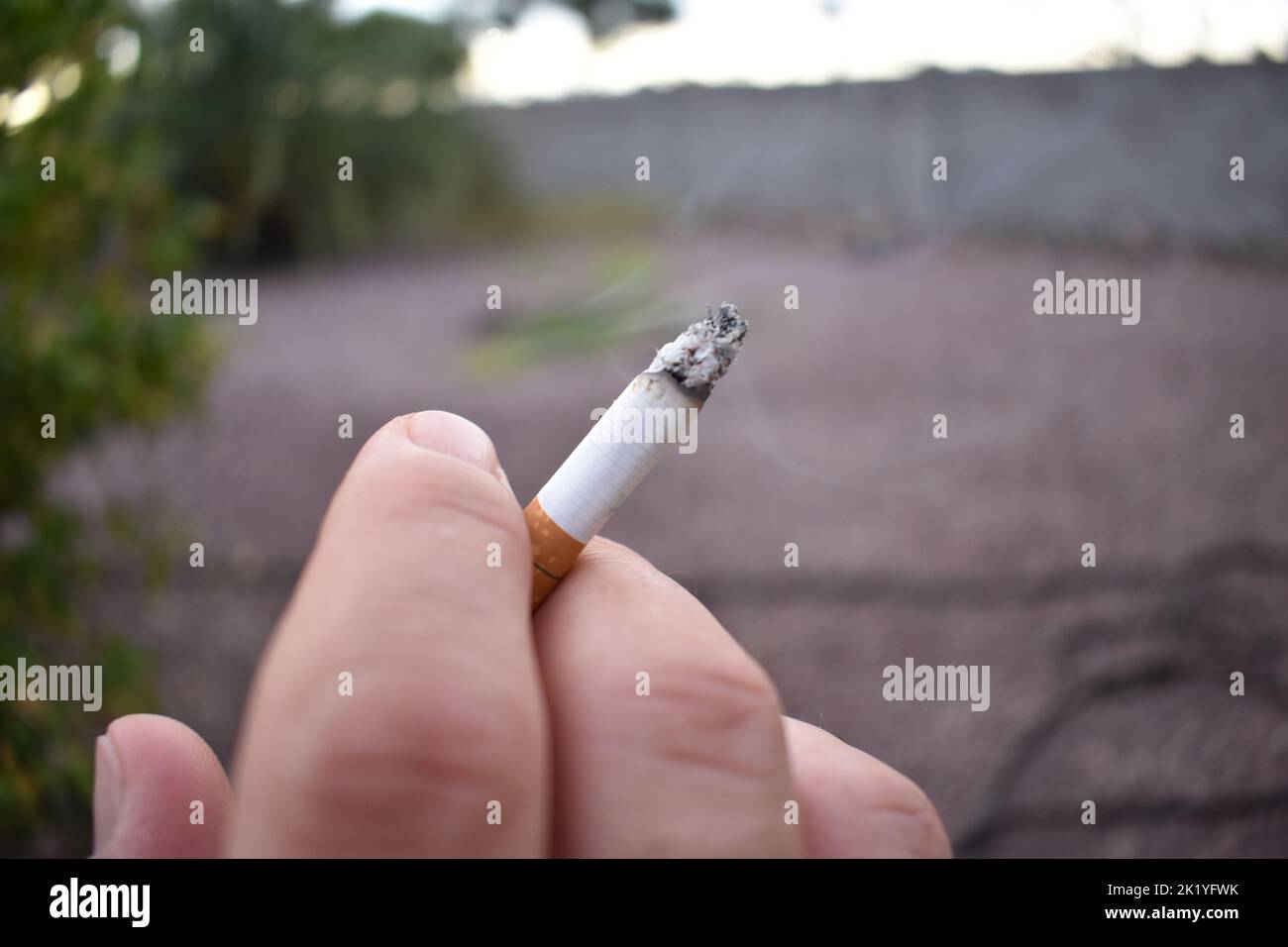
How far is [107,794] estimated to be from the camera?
22.0 inches

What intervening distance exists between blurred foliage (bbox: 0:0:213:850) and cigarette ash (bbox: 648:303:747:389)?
1.16 m

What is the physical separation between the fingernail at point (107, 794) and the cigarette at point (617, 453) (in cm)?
26

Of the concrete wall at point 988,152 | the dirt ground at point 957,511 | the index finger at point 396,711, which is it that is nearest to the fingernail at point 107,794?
the index finger at point 396,711

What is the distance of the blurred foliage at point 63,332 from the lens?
1.34 m

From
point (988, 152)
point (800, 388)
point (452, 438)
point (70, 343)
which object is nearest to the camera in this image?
point (452, 438)

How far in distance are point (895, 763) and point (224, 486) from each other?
242cm

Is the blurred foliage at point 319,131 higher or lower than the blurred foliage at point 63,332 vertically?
higher

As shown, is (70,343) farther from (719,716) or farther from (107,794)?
(719,716)

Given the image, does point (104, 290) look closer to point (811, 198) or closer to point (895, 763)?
point (895, 763)

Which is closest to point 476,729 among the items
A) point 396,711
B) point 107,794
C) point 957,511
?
point 396,711

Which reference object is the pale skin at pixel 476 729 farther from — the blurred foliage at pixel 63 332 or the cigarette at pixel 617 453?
the blurred foliage at pixel 63 332

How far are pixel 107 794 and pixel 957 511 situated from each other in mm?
2520

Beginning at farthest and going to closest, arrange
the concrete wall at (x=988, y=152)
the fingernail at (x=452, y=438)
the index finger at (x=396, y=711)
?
1. the concrete wall at (x=988, y=152)
2. the fingernail at (x=452, y=438)
3. the index finger at (x=396, y=711)

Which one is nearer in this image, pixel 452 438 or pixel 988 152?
pixel 452 438
